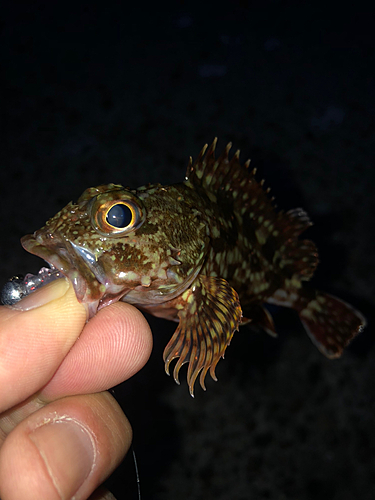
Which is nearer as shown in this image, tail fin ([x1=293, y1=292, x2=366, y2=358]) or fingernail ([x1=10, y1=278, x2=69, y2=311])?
fingernail ([x1=10, y1=278, x2=69, y2=311])

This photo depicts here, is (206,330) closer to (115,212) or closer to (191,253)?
(191,253)

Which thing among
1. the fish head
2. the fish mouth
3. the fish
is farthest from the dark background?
the fish mouth

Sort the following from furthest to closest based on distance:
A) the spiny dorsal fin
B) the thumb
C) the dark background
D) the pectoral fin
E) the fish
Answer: the dark background
the spiny dorsal fin
the pectoral fin
the fish
the thumb

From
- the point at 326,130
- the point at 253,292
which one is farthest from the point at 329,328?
the point at 326,130

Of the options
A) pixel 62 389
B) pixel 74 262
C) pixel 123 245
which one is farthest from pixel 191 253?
pixel 62 389

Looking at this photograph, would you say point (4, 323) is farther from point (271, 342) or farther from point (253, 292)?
point (271, 342)

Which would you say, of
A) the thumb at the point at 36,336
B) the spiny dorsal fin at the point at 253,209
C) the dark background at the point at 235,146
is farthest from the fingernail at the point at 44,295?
the dark background at the point at 235,146

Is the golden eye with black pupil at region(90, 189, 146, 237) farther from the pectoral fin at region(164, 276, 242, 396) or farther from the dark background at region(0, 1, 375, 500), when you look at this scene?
the dark background at region(0, 1, 375, 500)

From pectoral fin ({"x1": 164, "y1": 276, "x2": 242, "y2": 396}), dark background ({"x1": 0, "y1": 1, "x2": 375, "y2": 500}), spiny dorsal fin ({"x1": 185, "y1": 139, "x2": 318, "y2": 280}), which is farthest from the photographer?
dark background ({"x1": 0, "y1": 1, "x2": 375, "y2": 500})
